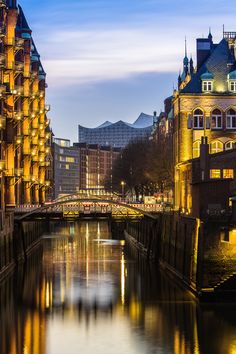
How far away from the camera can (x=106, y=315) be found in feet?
182

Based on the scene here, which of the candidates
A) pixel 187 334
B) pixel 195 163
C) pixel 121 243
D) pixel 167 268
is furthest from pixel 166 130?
pixel 187 334

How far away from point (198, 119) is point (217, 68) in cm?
577

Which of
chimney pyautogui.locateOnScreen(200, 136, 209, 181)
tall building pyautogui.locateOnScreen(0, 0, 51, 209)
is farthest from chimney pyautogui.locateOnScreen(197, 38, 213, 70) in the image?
chimney pyautogui.locateOnScreen(200, 136, 209, 181)

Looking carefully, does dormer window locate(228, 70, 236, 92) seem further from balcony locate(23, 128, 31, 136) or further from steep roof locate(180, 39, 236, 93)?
balcony locate(23, 128, 31, 136)

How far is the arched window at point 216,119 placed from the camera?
94.8 metres

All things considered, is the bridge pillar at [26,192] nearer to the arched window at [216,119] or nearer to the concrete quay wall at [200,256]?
the arched window at [216,119]

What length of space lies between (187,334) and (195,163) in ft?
120

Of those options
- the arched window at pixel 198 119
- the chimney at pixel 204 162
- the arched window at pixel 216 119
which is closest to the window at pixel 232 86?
the arched window at pixel 216 119

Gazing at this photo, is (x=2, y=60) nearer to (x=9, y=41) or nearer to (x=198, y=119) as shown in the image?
(x=9, y=41)

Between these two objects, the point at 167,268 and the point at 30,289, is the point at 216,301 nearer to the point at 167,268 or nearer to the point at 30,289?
the point at 30,289

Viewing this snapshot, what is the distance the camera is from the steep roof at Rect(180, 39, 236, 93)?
3743 inches

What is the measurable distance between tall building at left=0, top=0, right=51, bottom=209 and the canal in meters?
14.4

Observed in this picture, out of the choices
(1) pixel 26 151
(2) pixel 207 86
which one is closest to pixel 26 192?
(1) pixel 26 151

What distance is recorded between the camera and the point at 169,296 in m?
61.0
